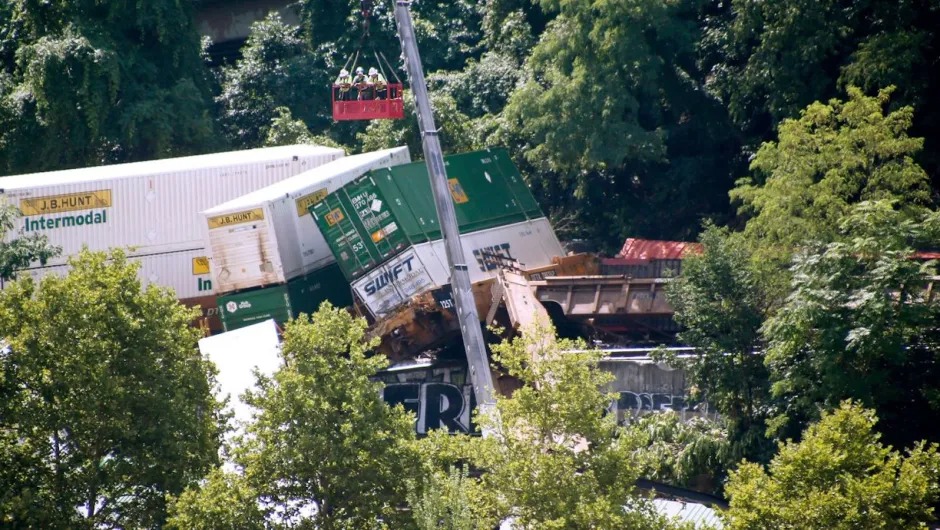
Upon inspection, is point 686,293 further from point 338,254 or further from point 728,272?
point 338,254

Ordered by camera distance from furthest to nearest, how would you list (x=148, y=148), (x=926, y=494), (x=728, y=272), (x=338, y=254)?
(x=148, y=148)
(x=338, y=254)
(x=728, y=272)
(x=926, y=494)

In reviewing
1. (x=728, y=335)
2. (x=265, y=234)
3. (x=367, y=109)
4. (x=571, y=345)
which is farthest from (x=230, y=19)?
(x=571, y=345)

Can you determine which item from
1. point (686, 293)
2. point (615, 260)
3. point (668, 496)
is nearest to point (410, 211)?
point (615, 260)

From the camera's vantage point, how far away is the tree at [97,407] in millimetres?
19734

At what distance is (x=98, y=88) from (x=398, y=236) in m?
15.8

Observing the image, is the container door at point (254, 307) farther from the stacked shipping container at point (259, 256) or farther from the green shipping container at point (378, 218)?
the green shipping container at point (378, 218)

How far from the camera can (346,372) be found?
19.5 meters

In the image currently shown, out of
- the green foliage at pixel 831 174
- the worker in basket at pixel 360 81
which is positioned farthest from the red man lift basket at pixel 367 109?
the green foliage at pixel 831 174

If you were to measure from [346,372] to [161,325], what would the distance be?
3.43m

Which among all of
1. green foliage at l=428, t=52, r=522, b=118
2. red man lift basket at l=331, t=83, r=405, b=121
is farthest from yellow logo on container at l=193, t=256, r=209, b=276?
green foliage at l=428, t=52, r=522, b=118

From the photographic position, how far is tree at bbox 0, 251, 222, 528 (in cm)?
1973

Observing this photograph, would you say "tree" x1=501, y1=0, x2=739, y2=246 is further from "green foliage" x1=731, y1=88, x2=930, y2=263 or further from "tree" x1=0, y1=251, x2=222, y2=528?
"tree" x1=0, y1=251, x2=222, y2=528

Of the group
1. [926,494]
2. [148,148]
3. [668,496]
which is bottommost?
[668,496]

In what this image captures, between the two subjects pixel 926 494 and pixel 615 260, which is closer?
pixel 926 494
